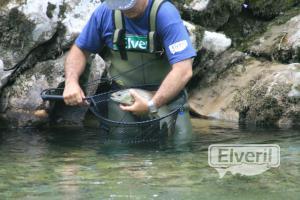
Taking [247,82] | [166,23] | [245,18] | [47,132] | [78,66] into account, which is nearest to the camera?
[166,23]

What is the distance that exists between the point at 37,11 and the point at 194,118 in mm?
2584

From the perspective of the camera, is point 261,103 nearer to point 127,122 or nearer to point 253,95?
point 253,95

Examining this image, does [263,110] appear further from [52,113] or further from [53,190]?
[53,190]

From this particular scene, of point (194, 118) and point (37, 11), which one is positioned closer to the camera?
point (37, 11)

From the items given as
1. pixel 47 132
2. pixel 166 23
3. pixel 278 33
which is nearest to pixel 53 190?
pixel 166 23

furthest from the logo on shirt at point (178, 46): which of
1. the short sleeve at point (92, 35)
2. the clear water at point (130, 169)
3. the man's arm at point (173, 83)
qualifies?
the clear water at point (130, 169)

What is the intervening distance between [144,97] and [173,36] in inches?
26.7

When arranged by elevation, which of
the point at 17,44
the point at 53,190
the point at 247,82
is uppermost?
the point at 17,44

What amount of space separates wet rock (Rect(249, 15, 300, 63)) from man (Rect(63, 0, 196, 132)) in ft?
8.34

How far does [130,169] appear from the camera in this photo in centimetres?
577

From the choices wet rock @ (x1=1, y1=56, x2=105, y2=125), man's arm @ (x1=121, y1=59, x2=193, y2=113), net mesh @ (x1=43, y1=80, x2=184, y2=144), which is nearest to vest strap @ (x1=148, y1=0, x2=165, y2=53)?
man's arm @ (x1=121, y1=59, x2=193, y2=113)

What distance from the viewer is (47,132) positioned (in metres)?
7.98

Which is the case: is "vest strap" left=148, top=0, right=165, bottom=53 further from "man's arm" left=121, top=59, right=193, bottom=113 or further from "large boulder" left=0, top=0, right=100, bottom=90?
"large boulder" left=0, top=0, right=100, bottom=90

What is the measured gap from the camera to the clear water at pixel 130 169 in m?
4.90
